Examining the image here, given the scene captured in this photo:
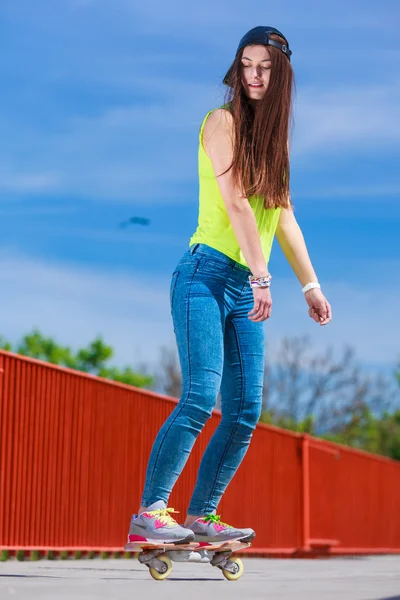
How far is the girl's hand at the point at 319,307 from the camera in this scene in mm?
4234

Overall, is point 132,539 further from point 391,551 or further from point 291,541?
point 391,551

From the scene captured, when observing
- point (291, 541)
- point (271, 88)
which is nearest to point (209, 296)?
point (271, 88)

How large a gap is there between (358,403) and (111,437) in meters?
40.1

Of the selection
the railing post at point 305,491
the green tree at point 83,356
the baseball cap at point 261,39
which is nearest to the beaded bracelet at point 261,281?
the baseball cap at point 261,39

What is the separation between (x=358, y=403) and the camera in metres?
48.3

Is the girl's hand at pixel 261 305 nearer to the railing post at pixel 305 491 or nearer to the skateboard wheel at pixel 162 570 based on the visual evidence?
the skateboard wheel at pixel 162 570

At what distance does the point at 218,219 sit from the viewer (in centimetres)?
407

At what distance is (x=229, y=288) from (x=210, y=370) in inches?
13.0

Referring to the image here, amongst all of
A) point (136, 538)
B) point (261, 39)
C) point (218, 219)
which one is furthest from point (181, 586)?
point (261, 39)

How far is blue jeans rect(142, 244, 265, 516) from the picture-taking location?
389 cm

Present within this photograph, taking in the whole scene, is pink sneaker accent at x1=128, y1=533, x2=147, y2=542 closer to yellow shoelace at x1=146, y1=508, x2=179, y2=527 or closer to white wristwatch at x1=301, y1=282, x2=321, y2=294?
yellow shoelace at x1=146, y1=508, x2=179, y2=527

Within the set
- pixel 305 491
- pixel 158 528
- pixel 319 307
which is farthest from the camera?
pixel 305 491

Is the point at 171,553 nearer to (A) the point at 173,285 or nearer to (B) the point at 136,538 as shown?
(B) the point at 136,538

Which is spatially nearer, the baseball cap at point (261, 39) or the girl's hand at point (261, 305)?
the girl's hand at point (261, 305)
